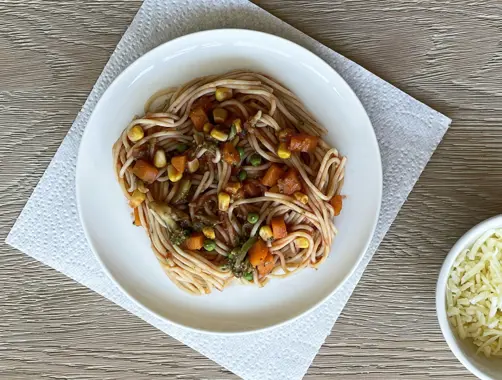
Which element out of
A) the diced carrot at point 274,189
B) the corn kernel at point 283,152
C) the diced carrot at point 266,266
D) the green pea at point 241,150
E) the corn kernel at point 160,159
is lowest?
the diced carrot at point 266,266

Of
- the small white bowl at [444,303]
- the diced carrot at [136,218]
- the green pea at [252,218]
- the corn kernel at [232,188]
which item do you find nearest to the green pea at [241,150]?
the corn kernel at [232,188]

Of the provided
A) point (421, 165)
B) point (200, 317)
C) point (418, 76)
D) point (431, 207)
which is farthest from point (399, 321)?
point (418, 76)

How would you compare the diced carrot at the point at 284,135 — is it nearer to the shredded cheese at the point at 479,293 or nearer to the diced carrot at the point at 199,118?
the diced carrot at the point at 199,118

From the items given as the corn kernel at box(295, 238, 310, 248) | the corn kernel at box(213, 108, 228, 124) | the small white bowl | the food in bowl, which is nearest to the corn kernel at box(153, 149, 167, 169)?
the food in bowl

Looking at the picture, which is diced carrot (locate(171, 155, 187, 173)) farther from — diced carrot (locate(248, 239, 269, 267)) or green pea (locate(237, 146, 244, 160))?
diced carrot (locate(248, 239, 269, 267))

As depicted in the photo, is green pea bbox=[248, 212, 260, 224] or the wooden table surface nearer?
green pea bbox=[248, 212, 260, 224]
